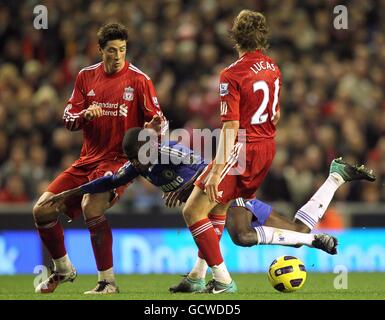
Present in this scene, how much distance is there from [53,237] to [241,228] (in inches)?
72.6

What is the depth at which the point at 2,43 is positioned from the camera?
16.7 m

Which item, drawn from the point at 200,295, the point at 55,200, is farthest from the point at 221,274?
the point at 55,200

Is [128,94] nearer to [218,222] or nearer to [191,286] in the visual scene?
[218,222]

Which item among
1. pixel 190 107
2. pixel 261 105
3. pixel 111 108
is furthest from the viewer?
pixel 190 107

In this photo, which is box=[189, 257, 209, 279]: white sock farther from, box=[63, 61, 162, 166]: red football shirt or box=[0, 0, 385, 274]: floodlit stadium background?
box=[0, 0, 385, 274]: floodlit stadium background

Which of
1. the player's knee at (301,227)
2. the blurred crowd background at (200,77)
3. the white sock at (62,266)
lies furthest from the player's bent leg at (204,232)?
the blurred crowd background at (200,77)

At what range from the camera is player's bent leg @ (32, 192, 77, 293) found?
387 inches

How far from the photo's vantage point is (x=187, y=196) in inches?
372

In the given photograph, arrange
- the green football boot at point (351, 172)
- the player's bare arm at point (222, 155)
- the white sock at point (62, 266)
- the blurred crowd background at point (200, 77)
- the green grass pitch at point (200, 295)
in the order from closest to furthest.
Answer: the player's bare arm at point (222, 155), the green grass pitch at point (200, 295), the green football boot at point (351, 172), the white sock at point (62, 266), the blurred crowd background at point (200, 77)

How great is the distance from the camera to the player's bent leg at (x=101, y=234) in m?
9.54

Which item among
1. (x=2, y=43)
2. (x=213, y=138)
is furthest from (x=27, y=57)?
(x=213, y=138)

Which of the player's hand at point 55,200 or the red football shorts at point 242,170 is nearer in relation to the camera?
the red football shorts at point 242,170

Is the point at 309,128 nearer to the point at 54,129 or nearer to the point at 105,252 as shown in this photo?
the point at 54,129

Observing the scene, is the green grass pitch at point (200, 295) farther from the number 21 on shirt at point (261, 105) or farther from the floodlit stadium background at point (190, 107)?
the number 21 on shirt at point (261, 105)
